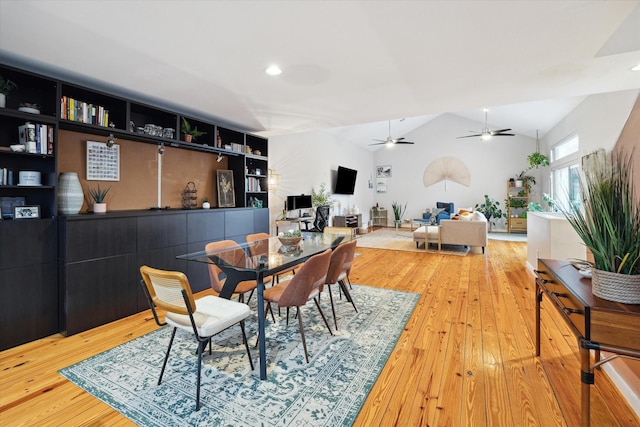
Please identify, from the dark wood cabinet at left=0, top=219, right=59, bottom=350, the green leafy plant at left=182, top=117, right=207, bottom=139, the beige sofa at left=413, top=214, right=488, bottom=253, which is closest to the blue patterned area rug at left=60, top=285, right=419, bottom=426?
the dark wood cabinet at left=0, top=219, right=59, bottom=350

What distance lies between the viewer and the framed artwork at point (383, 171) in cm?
1099

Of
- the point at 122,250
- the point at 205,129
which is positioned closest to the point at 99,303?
the point at 122,250

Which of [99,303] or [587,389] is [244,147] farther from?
[587,389]

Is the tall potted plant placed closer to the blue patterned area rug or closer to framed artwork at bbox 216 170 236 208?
framed artwork at bbox 216 170 236 208

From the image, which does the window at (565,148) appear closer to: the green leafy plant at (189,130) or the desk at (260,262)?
the desk at (260,262)

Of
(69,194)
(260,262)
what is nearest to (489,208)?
(260,262)

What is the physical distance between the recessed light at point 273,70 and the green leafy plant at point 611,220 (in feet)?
7.90

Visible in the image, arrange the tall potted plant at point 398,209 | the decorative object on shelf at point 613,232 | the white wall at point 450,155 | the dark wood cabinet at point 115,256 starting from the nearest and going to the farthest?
the decorative object on shelf at point 613,232 → the dark wood cabinet at point 115,256 → the white wall at point 450,155 → the tall potted plant at point 398,209

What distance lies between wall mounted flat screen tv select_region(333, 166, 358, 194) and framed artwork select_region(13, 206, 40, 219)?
266 inches

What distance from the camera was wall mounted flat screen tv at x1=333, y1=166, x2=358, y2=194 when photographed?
8633mm

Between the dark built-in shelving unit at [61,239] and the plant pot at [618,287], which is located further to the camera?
the dark built-in shelving unit at [61,239]

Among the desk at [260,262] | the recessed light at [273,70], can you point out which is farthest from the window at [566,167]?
the recessed light at [273,70]

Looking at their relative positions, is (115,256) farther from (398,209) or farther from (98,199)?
(398,209)

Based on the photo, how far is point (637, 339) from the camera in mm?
1194
